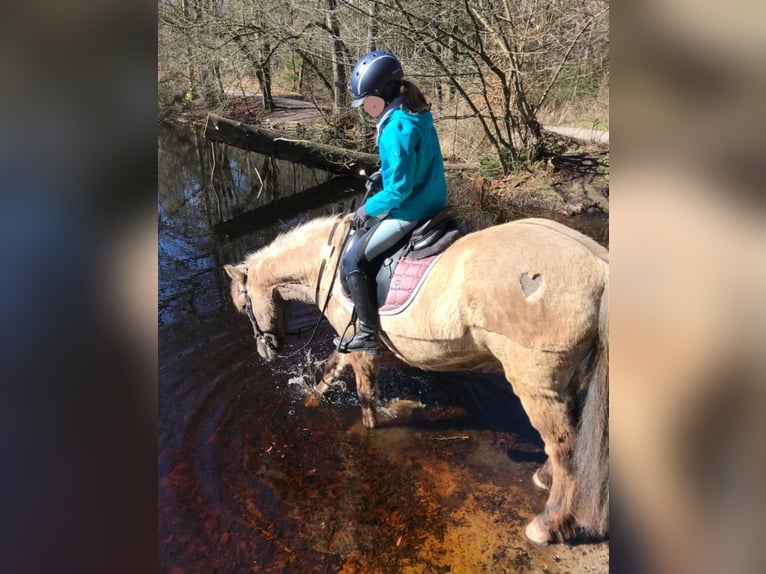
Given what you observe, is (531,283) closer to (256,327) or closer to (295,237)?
A: (295,237)

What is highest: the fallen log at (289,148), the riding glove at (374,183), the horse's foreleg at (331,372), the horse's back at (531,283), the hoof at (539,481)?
the fallen log at (289,148)

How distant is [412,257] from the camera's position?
2510 millimetres

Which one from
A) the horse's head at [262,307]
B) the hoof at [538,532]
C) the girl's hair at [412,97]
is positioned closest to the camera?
the girl's hair at [412,97]

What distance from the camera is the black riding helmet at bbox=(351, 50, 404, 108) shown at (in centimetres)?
226

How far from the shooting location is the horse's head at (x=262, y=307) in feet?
11.2

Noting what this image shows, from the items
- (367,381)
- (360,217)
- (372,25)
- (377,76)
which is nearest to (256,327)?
(367,381)

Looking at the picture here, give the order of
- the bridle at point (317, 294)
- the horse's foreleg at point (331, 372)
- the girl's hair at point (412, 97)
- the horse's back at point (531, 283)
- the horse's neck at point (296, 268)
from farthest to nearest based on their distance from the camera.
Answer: the horse's foreleg at point (331, 372)
the horse's neck at point (296, 268)
the bridle at point (317, 294)
the girl's hair at point (412, 97)
the horse's back at point (531, 283)

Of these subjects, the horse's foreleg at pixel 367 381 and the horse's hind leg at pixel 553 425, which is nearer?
the horse's hind leg at pixel 553 425

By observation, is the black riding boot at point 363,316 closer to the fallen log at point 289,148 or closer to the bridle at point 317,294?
the bridle at point 317,294

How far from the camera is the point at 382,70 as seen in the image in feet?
7.39

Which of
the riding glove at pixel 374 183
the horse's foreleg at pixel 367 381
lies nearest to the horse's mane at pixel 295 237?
the riding glove at pixel 374 183

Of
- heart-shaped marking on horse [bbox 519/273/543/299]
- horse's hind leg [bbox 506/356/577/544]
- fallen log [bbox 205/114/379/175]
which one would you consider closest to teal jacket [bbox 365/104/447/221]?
heart-shaped marking on horse [bbox 519/273/543/299]
